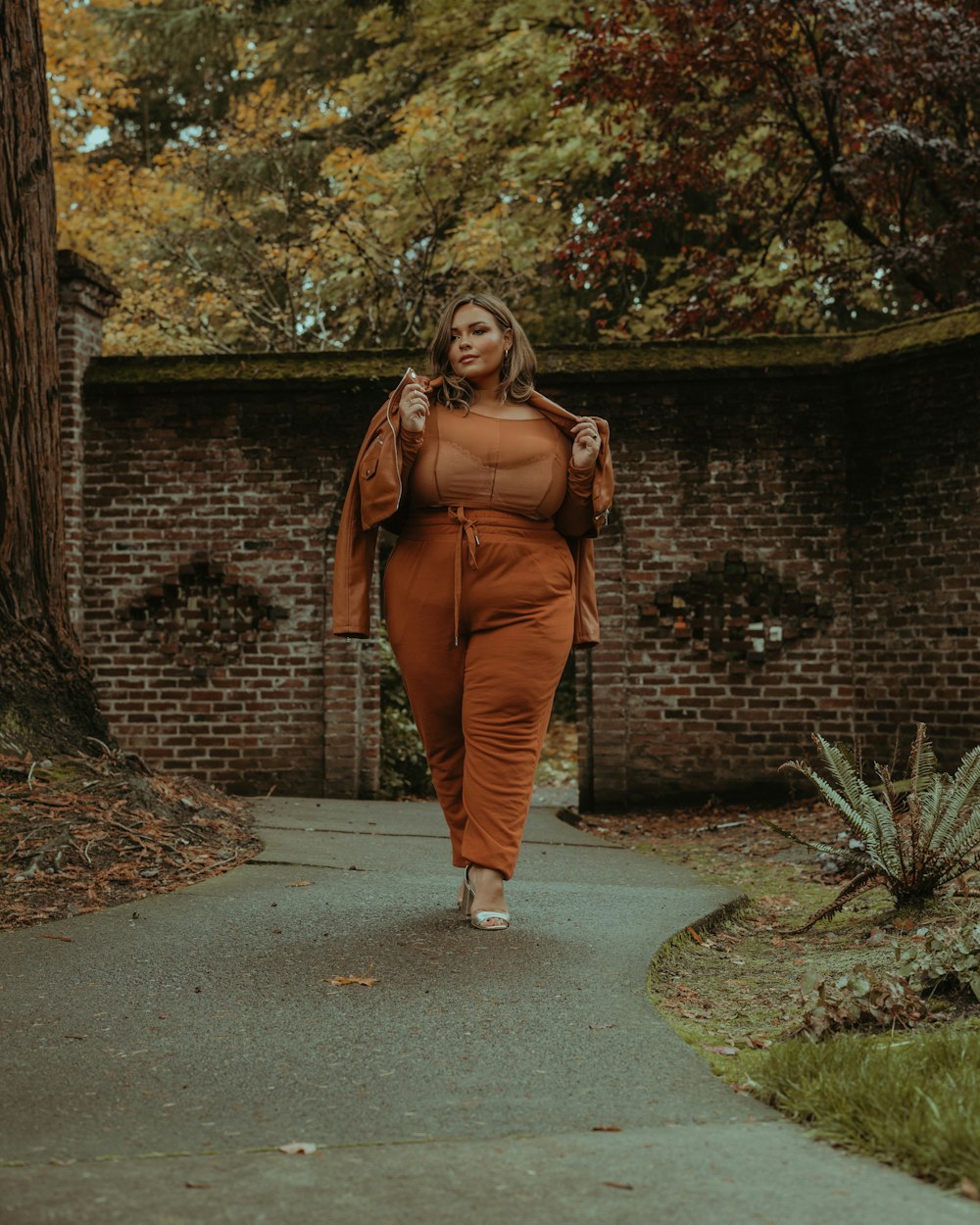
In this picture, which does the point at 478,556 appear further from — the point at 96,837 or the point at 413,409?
the point at 96,837

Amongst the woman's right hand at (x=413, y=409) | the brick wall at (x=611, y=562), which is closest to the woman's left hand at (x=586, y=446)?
the woman's right hand at (x=413, y=409)

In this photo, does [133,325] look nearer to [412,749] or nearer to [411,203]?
[411,203]

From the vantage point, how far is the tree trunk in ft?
19.9

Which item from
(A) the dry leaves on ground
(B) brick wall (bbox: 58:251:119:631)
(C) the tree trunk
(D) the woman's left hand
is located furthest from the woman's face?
(B) brick wall (bbox: 58:251:119:631)

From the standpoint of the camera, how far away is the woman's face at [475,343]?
4230mm

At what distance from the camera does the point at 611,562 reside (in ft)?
29.1

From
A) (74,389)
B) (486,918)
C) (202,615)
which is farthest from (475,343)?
(74,389)

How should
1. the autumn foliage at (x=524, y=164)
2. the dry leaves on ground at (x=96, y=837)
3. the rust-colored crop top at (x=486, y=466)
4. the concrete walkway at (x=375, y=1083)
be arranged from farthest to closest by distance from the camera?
1. the autumn foliage at (x=524, y=164)
2. the dry leaves on ground at (x=96, y=837)
3. the rust-colored crop top at (x=486, y=466)
4. the concrete walkway at (x=375, y=1083)

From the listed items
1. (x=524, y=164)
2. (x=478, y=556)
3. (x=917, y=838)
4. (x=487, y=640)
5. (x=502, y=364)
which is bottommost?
(x=917, y=838)

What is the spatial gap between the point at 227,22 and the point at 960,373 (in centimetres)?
1428

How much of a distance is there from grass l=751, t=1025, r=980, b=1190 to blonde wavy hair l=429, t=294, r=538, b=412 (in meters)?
2.26

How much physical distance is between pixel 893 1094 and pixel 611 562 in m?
6.51

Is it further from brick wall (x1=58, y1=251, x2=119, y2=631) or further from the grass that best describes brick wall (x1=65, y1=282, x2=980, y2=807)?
the grass

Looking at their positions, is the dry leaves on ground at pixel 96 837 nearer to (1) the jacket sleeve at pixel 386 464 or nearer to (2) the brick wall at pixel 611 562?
(1) the jacket sleeve at pixel 386 464
